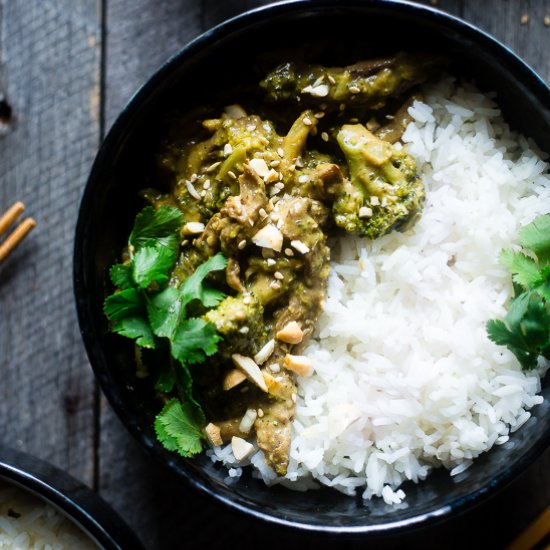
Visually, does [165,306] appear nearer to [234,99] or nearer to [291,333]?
[291,333]

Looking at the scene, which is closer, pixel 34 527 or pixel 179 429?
pixel 179 429

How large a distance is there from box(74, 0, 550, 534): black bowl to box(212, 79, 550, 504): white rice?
0.06m

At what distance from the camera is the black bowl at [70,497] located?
2.37 meters

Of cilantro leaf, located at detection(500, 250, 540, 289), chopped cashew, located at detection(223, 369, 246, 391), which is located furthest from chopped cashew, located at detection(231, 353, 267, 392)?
cilantro leaf, located at detection(500, 250, 540, 289)

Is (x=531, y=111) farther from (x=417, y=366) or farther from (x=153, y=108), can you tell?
(x=153, y=108)

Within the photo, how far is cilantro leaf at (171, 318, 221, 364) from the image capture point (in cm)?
211

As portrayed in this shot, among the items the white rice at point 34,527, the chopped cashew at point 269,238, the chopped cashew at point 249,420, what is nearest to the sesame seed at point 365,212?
the chopped cashew at point 269,238

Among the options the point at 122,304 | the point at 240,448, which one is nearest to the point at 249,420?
the point at 240,448

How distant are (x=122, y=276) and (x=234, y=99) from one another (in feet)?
2.16

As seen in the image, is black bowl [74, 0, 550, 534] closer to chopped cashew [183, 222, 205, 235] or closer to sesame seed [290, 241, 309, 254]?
chopped cashew [183, 222, 205, 235]

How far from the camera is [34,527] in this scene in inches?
101

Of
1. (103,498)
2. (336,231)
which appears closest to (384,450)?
(336,231)

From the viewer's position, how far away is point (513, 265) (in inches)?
89.1

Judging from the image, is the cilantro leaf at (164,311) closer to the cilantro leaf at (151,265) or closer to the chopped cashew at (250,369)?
the cilantro leaf at (151,265)
